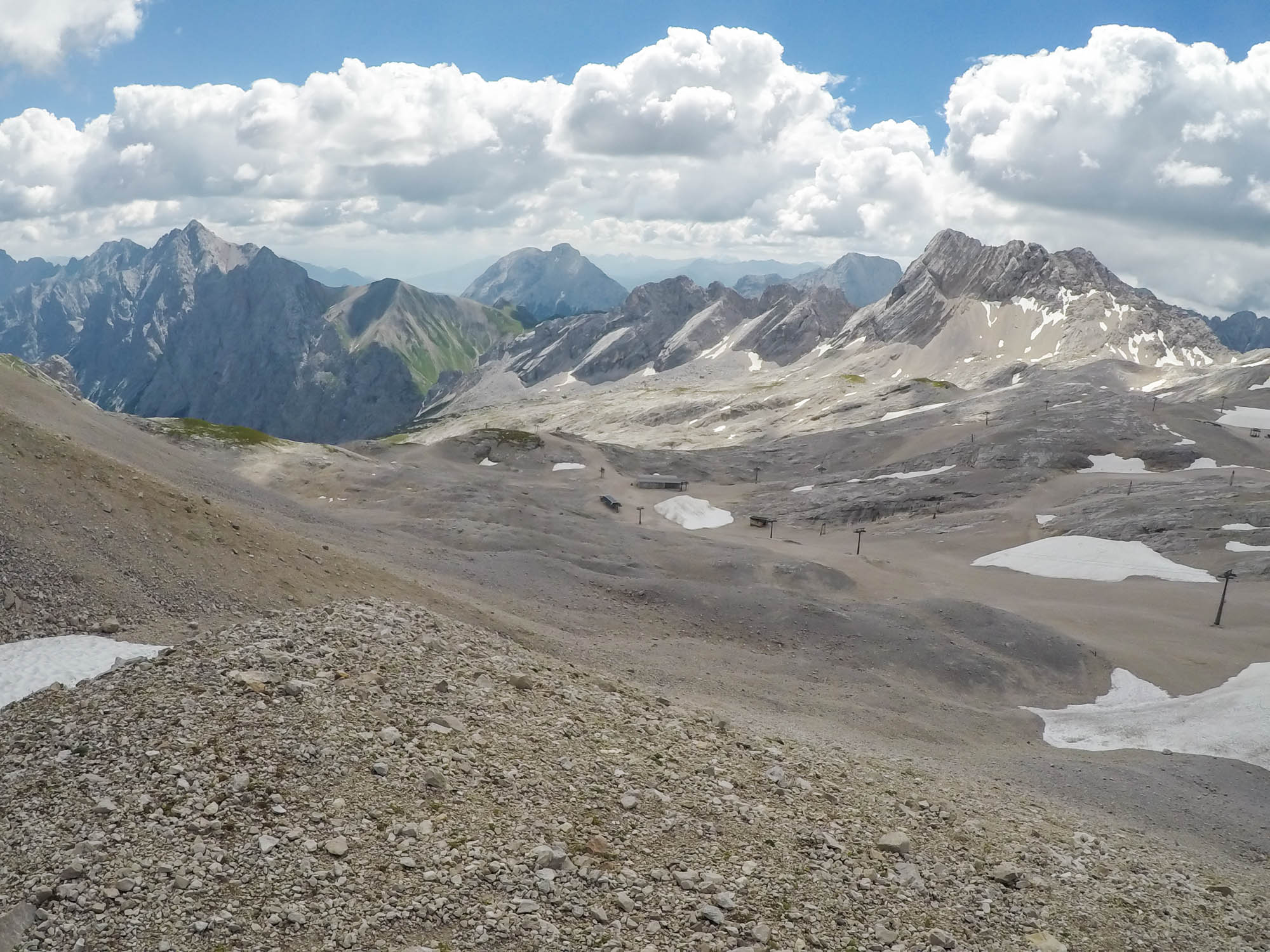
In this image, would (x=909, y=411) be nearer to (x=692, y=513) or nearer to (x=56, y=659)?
(x=692, y=513)

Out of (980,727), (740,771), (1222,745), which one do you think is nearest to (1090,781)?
(980,727)

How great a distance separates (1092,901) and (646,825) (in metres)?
9.87

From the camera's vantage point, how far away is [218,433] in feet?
369

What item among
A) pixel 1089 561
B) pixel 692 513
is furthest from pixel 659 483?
pixel 1089 561

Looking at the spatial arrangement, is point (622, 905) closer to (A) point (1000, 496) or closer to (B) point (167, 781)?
(B) point (167, 781)

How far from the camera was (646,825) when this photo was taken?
52.8 feet

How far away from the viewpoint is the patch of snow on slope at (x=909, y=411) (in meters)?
163

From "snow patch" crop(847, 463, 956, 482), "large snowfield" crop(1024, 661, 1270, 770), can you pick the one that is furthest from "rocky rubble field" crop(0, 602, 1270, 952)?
"snow patch" crop(847, 463, 956, 482)

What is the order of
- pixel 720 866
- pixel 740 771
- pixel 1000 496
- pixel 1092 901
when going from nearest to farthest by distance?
pixel 720 866
pixel 1092 901
pixel 740 771
pixel 1000 496

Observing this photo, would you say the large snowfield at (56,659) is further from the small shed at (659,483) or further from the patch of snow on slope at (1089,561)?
the small shed at (659,483)

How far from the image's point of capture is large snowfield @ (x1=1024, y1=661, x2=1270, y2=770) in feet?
126

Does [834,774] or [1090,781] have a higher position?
[834,774]

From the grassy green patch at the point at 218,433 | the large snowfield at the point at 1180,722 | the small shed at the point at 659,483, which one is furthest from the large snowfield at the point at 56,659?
the small shed at the point at 659,483

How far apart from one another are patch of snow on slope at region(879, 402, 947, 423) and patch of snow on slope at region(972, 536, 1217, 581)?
7911 cm
